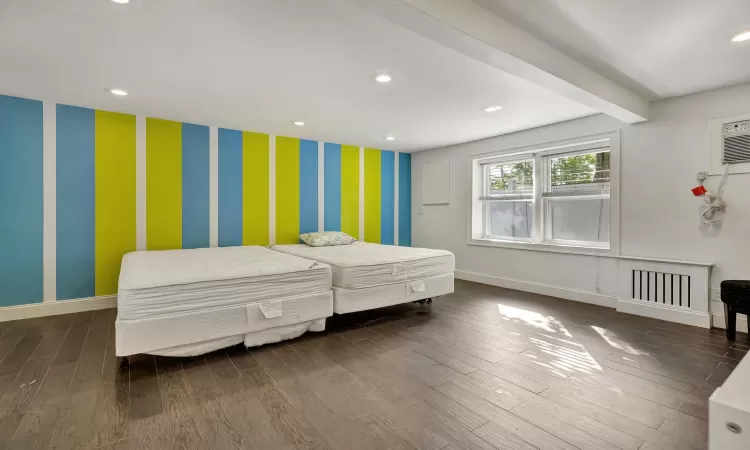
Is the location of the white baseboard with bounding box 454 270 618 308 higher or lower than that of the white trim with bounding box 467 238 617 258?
lower

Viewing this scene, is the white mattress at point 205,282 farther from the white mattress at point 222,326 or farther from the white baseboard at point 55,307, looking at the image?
the white baseboard at point 55,307

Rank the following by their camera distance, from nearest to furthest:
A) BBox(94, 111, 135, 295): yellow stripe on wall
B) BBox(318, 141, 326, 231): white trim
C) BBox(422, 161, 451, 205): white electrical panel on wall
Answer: BBox(94, 111, 135, 295): yellow stripe on wall → BBox(318, 141, 326, 231): white trim → BBox(422, 161, 451, 205): white electrical panel on wall

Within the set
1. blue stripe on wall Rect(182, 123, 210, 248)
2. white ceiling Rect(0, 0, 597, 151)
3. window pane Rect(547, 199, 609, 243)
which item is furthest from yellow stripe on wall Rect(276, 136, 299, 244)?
window pane Rect(547, 199, 609, 243)

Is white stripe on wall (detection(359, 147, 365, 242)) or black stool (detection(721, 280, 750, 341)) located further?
white stripe on wall (detection(359, 147, 365, 242))

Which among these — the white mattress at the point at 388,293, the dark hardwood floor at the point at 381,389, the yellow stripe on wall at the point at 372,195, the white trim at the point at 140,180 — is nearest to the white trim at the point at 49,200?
the dark hardwood floor at the point at 381,389

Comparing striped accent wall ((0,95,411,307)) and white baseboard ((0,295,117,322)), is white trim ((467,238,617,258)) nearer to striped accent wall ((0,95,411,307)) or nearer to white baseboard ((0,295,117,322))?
striped accent wall ((0,95,411,307))

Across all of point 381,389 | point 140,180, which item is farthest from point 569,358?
point 140,180

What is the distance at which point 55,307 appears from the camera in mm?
3359

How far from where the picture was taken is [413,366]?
2268mm

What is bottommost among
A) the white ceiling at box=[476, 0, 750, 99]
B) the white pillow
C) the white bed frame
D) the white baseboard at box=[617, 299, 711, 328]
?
the white baseboard at box=[617, 299, 711, 328]

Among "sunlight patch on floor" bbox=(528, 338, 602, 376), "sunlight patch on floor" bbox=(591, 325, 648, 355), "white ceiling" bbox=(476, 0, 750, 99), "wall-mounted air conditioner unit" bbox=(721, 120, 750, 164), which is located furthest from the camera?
"wall-mounted air conditioner unit" bbox=(721, 120, 750, 164)

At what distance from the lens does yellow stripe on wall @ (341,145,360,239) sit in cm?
540

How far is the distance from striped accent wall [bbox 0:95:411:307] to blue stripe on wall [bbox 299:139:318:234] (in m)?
0.02

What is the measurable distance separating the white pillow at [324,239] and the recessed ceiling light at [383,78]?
94.5 inches
